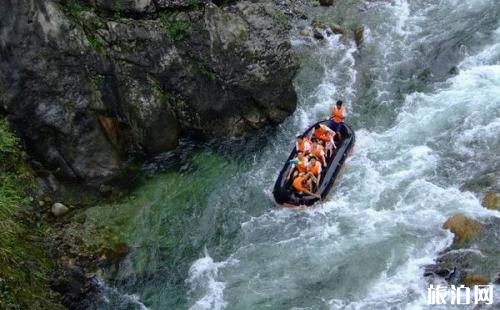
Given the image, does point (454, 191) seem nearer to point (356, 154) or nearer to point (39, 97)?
point (356, 154)

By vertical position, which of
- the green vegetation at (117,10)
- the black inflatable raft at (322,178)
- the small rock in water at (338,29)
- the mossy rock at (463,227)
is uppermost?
the green vegetation at (117,10)

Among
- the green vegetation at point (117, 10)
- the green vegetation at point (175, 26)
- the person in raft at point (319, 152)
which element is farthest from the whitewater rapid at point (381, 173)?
the green vegetation at point (117, 10)

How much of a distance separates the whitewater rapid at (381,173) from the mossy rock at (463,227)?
0.54ft

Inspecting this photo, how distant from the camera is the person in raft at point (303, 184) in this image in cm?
1239

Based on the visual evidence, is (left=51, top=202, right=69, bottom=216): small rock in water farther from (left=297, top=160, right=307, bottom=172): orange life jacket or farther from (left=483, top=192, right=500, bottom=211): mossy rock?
(left=483, top=192, right=500, bottom=211): mossy rock

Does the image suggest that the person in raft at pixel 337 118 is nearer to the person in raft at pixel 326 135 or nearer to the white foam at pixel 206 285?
the person in raft at pixel 326 135

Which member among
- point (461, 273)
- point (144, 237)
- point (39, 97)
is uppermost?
point (39, 97)

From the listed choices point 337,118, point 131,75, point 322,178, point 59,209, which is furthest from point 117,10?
point 322,178

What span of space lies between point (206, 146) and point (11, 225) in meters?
5.15

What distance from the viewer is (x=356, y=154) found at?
1373 centimetres

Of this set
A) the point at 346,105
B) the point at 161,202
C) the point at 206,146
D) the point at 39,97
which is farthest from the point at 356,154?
the point at 39,97

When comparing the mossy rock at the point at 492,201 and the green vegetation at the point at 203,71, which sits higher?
the green vegetation at the point at 203,71

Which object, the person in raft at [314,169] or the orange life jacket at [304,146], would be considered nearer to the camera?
the person in raft at [314,169]

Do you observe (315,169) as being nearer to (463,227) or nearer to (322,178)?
(322,178)
